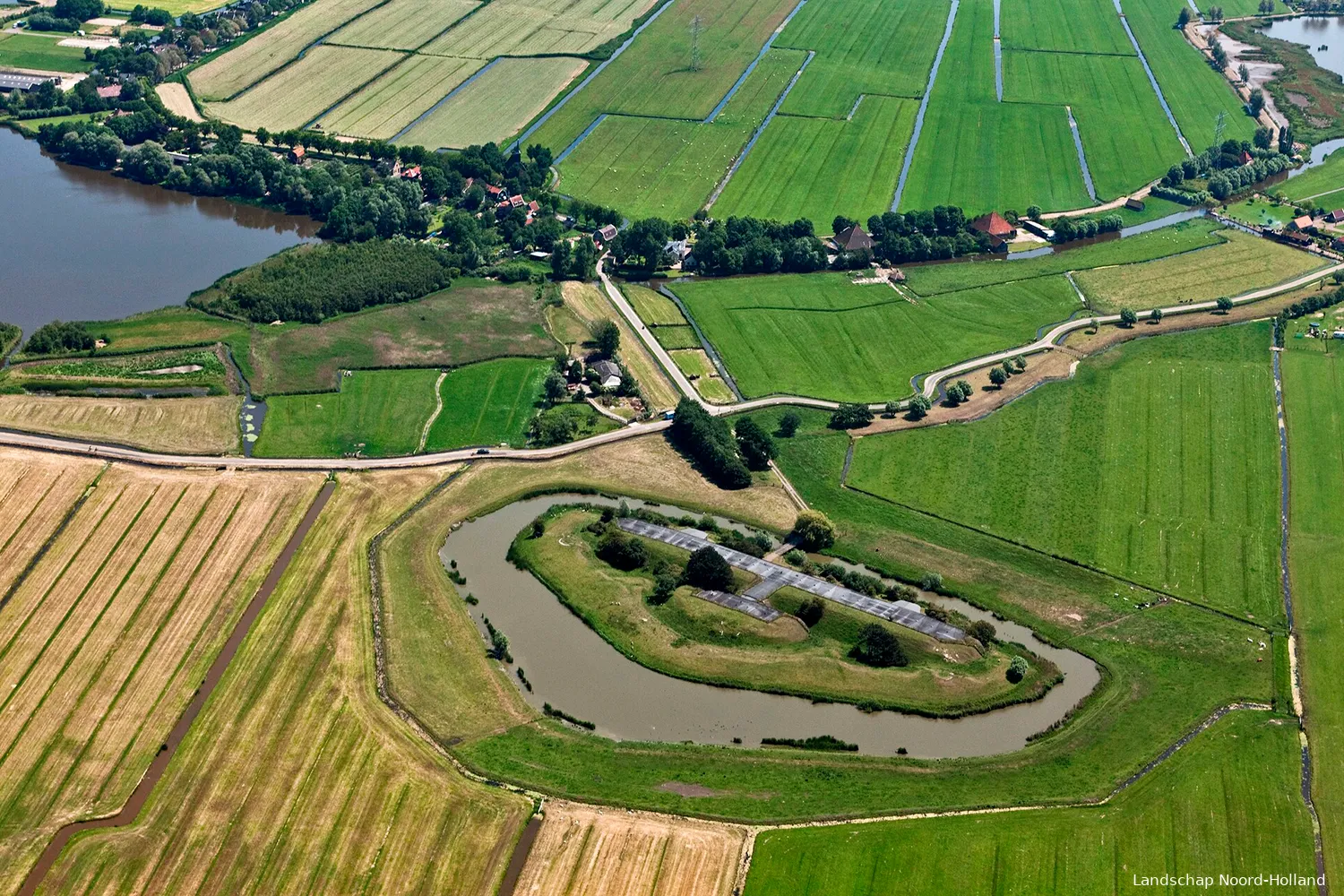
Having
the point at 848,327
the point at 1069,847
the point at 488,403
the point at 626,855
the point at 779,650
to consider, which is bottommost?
the point at 848,327

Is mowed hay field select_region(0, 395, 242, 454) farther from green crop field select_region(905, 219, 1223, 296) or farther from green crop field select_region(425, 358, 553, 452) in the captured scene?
green crop field select_region(905, 219, 1223, 296)

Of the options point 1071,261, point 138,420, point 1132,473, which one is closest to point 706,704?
point 1132,473

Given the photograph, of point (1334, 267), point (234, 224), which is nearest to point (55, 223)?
point (234, 224)

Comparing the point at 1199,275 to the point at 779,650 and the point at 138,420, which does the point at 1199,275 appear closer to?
the point at 779,650

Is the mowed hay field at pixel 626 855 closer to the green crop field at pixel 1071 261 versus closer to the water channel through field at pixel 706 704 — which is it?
the water channel through field at pixel 706 704

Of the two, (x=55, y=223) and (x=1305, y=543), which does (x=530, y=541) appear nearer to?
(x=1305, y=543)

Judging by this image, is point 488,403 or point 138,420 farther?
point 488,403
